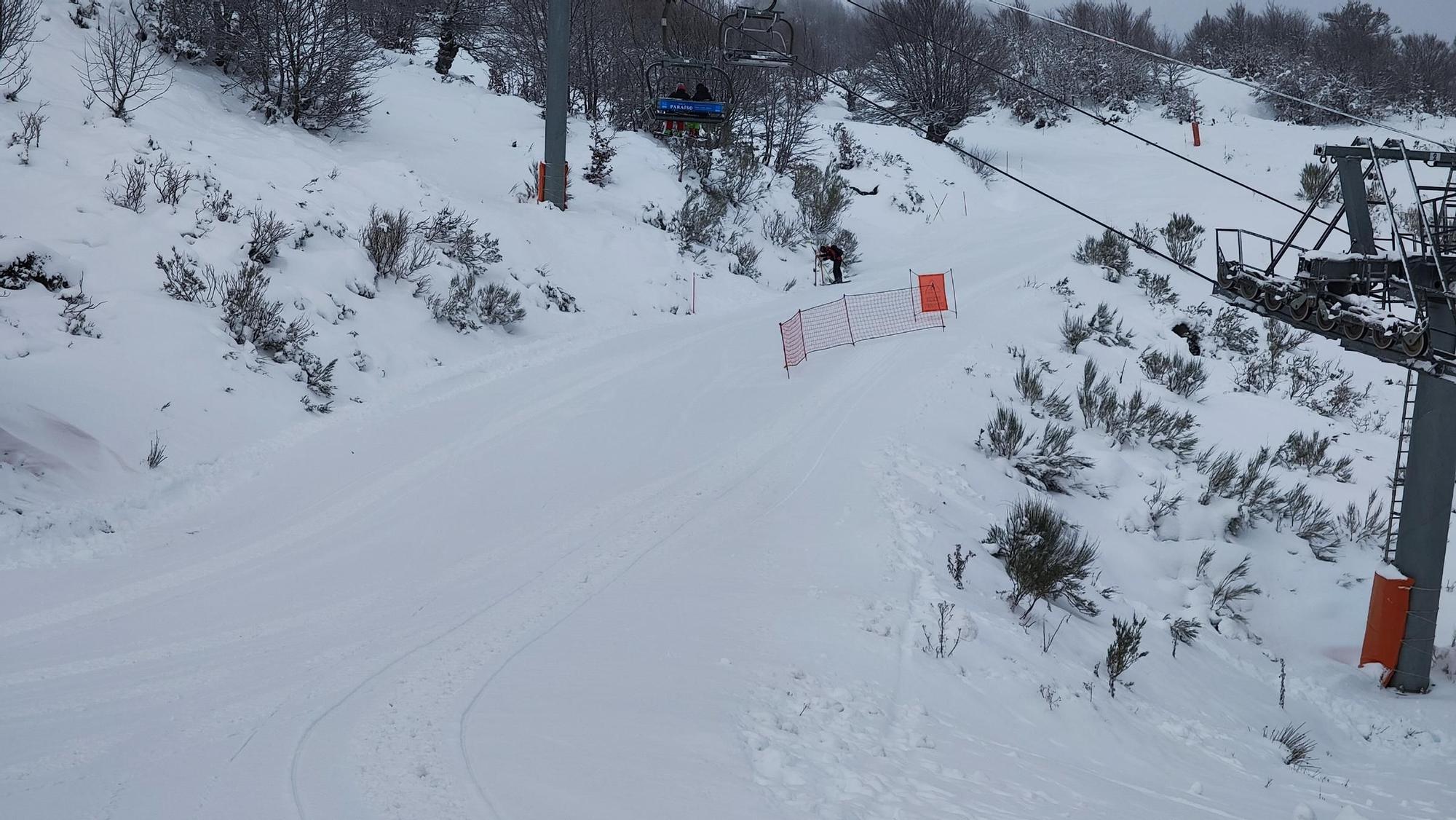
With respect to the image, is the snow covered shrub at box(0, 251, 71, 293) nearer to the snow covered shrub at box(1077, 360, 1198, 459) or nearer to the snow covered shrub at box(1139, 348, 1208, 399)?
the snow covered shrub at box(1077, 360, 1198, 459)

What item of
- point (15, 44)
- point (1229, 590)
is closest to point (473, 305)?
point (15, 44)

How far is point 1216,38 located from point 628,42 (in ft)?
146

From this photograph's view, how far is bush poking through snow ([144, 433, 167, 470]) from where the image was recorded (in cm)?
798

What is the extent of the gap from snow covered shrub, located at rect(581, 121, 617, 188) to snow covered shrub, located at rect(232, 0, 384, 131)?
4908mm

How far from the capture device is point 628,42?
1167 inches

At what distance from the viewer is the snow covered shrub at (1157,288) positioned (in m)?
21.6

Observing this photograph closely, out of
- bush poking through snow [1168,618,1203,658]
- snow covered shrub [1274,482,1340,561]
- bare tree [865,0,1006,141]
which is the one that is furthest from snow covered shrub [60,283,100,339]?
bare tree [865,0,1006,141]

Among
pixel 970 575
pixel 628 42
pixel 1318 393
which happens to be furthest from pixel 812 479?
pixel 628 42

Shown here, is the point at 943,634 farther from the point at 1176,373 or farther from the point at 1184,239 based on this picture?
the point at 1184,239

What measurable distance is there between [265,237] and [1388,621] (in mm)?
13291

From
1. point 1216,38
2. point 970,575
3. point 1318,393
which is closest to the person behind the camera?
point 970,575

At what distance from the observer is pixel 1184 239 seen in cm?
2602

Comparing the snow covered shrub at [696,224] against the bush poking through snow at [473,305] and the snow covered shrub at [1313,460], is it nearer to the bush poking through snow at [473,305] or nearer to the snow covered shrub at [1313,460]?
the bush poking through snow at [473,305]

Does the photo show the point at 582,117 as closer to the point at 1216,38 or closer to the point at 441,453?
the point at 441,453
